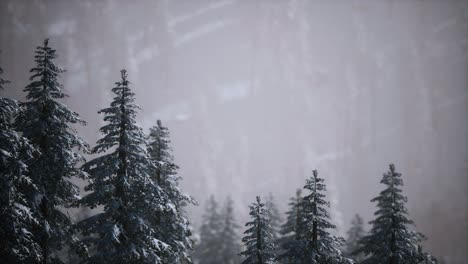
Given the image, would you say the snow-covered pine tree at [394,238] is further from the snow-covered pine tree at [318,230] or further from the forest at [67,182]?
the forest at [67,182]

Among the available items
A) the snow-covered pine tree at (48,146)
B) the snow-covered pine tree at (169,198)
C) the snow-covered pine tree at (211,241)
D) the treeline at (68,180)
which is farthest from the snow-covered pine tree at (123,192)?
the snow-covered pine tree at (211,241)

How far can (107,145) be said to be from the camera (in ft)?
42.6

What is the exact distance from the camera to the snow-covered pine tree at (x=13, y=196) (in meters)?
11.2

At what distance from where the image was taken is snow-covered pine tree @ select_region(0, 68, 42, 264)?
11.2m

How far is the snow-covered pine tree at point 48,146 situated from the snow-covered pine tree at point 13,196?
0.52m

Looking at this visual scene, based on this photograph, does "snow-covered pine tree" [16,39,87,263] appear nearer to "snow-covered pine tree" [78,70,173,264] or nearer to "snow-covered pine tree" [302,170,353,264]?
"snow-covered pine tree" [78,70,173,264]

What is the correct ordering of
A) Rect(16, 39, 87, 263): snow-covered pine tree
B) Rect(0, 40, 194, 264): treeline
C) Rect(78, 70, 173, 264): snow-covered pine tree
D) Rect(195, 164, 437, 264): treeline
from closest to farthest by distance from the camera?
1. Rect(0, 40, 194, 264): treeline
2. Rect(78, 70, 173, 264): snow-covered pine tree
3. Rect(16, 39, 87, 263): snow-covered pine tree
4. Rect(195, 164, 437, 264): treeline

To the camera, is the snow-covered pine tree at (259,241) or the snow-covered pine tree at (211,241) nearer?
the snow-covered pine tree at (259,241)

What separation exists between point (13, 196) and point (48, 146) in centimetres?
256

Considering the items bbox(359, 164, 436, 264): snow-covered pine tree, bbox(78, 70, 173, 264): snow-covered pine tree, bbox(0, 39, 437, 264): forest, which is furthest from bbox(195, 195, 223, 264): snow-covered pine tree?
bbox(78, 70, 173, 264): snow-covered pine tree

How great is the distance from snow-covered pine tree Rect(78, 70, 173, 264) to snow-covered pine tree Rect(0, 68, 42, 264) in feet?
6.52

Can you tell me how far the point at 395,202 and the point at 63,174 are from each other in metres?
17.7

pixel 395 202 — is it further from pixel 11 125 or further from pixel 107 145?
pixel 11 125

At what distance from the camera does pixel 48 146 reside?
13125 millimetres
